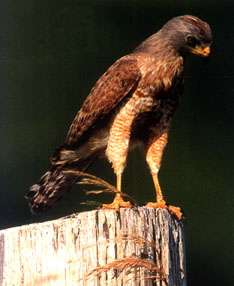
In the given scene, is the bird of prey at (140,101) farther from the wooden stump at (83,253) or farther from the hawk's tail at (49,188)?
the wooden stump at (83,253)

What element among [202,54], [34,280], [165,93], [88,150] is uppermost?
[202,54]

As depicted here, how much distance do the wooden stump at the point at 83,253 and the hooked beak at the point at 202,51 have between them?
121 cm

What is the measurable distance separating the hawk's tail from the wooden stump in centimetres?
126

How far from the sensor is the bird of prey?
9.82ft

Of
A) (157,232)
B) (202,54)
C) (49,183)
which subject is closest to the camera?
(157,232)

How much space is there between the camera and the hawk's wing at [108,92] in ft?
9.78

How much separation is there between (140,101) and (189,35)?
1.50 feet

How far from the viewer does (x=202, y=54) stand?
9.78 feet

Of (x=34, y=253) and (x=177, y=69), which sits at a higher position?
(x=177, y=69)

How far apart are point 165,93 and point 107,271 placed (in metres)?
1.31

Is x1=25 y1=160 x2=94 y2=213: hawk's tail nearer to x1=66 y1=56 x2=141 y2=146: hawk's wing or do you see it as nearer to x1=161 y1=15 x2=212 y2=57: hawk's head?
x1=66 y1=56 x2=141 y2=146: hawk's wing

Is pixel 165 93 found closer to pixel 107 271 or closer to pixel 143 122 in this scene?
pixel 143 122

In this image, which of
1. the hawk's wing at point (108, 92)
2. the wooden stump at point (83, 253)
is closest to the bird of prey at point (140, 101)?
the hawk's wing at point (108, 92)

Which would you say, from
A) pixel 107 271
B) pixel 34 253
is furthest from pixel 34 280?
pixel 107 271
